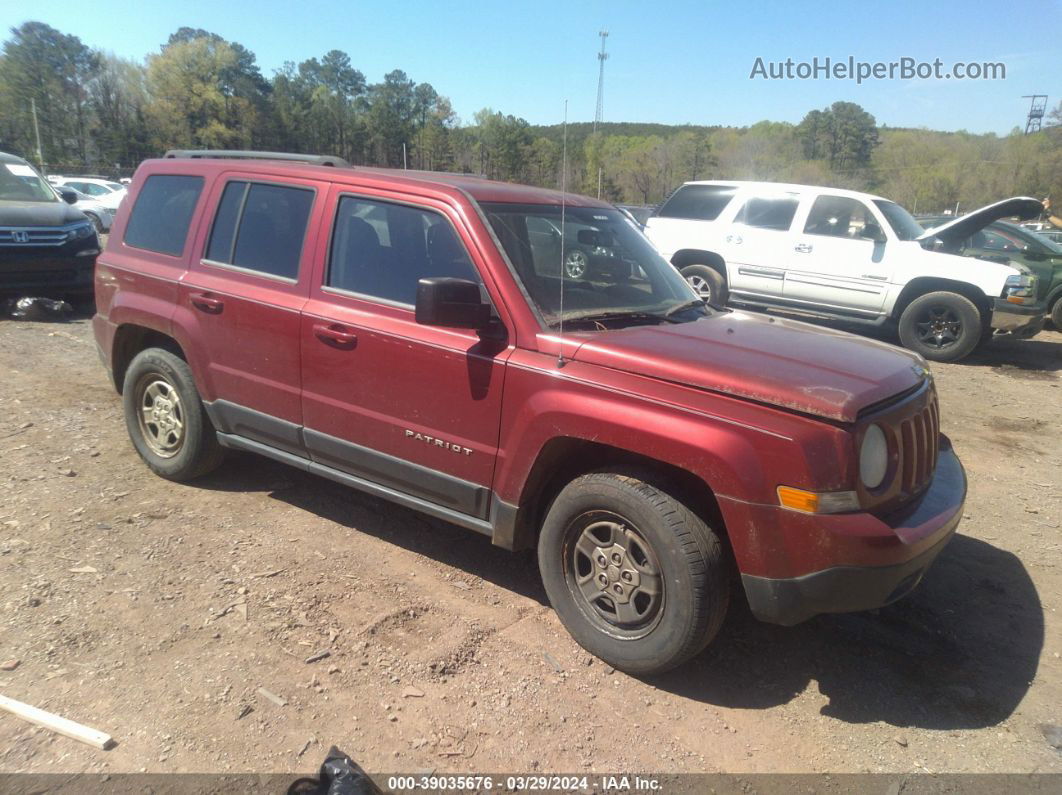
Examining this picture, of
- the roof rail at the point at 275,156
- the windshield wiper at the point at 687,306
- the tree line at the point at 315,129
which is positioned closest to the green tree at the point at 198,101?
the tree line at the point at 315,129

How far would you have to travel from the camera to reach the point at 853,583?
2555 mm

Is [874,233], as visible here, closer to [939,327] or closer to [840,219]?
[840,219]

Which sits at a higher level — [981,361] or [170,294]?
[170,294]

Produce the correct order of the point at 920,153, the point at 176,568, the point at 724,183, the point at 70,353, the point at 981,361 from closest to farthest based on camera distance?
the point at 176,568 < the point at 70,353 < the point at 981,361 < the point at 724,183 < the point at 920,153

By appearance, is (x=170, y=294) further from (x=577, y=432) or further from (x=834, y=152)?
(x=834, y=152)

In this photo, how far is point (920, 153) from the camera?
4672 cm

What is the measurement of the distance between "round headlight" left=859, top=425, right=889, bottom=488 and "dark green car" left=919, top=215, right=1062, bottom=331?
10049mm

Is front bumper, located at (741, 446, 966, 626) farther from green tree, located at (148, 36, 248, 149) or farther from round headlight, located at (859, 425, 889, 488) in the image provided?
green tree, located at (148, 36, 248, 149)

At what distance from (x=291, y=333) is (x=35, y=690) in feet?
6.07

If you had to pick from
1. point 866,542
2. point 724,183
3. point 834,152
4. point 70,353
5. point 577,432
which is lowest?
point 70,353

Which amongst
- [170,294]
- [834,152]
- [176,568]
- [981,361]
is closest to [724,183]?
[981,361]

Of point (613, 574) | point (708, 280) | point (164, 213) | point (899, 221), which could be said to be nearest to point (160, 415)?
point (164, 213)

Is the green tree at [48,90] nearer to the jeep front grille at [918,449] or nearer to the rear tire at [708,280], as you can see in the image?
the rear tire at [708,280]

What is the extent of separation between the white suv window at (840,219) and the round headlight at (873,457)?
7.78m
